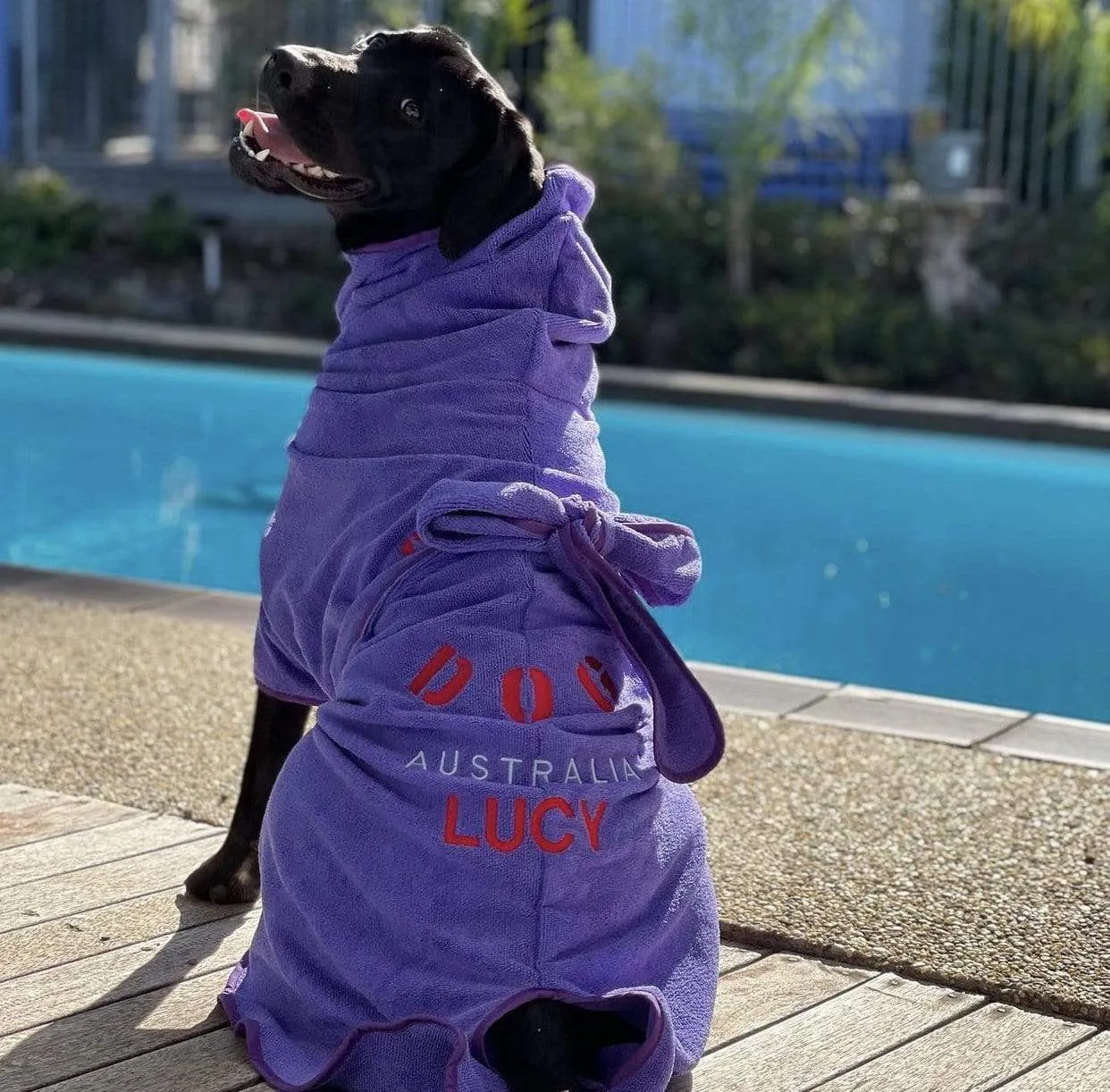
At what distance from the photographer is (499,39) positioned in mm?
12172

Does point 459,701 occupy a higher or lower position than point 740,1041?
higher

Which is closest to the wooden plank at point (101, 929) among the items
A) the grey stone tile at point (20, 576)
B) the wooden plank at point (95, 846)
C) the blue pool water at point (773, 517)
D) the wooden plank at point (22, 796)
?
the wooden plank at point (95, 846)

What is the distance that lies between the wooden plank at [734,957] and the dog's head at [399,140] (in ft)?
3.42

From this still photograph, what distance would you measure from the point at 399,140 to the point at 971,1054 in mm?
1325

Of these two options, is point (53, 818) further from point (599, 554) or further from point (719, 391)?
point (719, 391)

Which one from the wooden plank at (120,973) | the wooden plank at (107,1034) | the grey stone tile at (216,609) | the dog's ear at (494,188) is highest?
the dog's ear at (494,188)

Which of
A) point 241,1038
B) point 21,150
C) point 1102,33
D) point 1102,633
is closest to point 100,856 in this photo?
point 241,1038

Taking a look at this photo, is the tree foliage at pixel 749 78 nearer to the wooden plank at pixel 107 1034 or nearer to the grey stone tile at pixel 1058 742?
the grey stone tile at pixel 1058 742

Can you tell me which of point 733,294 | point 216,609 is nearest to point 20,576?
point 216,609

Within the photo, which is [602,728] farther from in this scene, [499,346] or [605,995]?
[499,346]

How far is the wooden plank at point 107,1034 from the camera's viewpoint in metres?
2.12

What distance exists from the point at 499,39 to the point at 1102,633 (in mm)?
7812

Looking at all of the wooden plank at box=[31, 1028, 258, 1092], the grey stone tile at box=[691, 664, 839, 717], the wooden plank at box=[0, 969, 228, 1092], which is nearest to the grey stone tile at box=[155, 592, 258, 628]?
the grey stone tile at box=[691, 664, 839, 717]

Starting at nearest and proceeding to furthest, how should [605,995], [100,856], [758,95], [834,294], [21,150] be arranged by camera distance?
1. [605,995]
2. [100,856]
3. [834,294]
4. [758,95]
5. [21,150]
